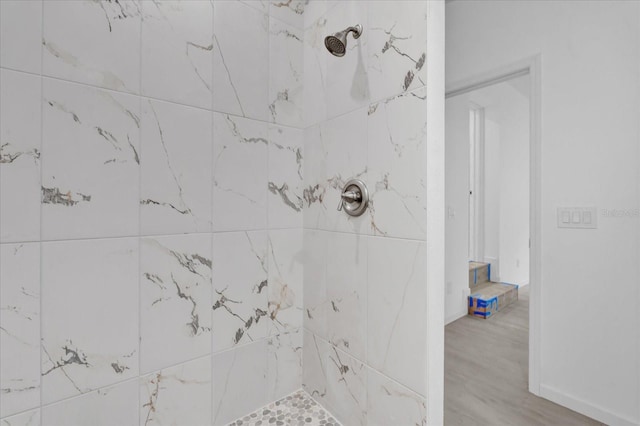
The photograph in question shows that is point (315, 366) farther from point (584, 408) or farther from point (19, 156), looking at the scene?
point (584, 408)

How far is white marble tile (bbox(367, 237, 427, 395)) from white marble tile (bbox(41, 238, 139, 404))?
707 mm

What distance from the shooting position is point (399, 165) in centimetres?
85

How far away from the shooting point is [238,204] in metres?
1.04

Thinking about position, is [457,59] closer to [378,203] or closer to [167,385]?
[378,203]

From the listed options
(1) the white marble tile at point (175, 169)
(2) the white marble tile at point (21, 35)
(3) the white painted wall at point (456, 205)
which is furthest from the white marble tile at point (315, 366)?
(3) the white painted wall at point (456, 205)

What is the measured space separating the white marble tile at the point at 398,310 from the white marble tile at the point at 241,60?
658mm

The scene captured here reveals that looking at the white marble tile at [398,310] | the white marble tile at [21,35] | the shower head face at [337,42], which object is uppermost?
the shower head face at [337,42]

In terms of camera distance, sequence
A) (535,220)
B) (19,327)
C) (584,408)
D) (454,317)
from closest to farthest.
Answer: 1. (19,327)
2. (584,408)
3. (535,220)
4. (454,317)

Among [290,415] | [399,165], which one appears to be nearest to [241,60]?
[399,165]

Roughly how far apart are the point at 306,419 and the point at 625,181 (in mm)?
1870

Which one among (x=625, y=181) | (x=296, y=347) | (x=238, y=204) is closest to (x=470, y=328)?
(x=625, y=181)

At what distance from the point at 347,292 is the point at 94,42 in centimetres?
105

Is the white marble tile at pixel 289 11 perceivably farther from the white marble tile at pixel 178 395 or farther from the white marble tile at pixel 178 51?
the white marble tile at pixel 178 395

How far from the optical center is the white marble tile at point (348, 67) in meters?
0.97
